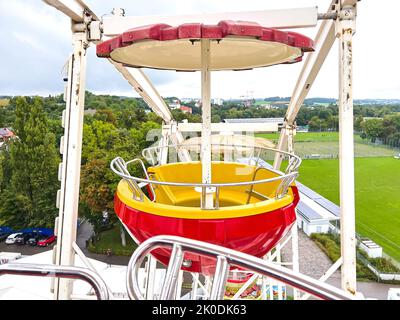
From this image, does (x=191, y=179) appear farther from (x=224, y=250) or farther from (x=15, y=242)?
(x=15, y=242)

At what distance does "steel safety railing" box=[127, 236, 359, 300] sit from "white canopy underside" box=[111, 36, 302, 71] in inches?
43.8

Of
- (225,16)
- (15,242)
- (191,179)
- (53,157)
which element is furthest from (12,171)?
(225,16)

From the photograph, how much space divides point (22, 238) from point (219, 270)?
13.0 m

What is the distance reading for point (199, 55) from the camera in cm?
220

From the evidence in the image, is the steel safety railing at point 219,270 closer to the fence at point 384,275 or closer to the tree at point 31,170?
the tree at point 31,170

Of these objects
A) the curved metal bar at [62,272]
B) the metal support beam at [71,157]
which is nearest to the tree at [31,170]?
the metal support beam at [71,157]

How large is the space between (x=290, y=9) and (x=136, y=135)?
1039cm

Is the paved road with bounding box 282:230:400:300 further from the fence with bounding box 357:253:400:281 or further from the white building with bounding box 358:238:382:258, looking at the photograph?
the white building with bounding box 358:238:382:258

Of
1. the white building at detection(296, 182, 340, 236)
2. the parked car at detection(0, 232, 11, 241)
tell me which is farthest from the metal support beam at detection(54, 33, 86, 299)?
the parked car at detection(0, 232, 11, 241)

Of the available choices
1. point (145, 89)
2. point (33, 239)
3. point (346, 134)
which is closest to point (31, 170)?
point (33, 239)

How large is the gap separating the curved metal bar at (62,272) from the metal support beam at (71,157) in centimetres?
112

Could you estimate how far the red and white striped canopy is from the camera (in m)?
1.35

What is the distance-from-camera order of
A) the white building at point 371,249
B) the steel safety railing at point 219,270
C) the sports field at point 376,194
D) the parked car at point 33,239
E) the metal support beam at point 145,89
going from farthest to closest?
the sports field at point 376,194, the parked car at point 33,239, the white building at point 371,249, the metal support beam at point 145,89, the steel safety railing at point 219,270

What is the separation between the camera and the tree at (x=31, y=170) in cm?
1070
